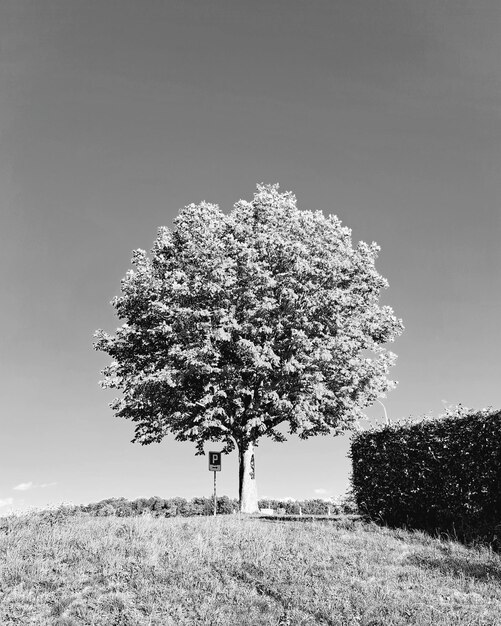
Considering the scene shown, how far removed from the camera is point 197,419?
2597cm

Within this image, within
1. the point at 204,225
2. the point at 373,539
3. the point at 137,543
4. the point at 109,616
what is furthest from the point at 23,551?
the point at 204,225

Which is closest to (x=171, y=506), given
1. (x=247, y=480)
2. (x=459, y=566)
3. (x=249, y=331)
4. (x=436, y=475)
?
(x=247, y=480)

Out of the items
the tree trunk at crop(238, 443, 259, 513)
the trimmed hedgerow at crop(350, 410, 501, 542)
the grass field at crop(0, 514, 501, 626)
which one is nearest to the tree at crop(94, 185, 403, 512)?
the tree trunk at crop(238, 443, 259, 513)

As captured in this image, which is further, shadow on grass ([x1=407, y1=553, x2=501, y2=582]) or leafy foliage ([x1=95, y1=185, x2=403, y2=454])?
leafy foliage ([x1=95, y1=185, x2=403, y2=454])

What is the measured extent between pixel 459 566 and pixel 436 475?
6.13m

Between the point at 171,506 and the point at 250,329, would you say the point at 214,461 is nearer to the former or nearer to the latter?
the point at 250,329

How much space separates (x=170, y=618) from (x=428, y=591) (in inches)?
213

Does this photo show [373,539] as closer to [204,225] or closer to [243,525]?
[243,525]

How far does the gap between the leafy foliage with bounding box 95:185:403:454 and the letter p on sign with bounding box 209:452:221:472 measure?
4.75ft

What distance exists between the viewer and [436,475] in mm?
19109

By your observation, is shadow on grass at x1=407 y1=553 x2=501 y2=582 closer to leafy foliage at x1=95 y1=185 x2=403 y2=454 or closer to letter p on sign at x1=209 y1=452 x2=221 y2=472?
leafy foliage at x1=95 y1=185 x2=403 y2=454

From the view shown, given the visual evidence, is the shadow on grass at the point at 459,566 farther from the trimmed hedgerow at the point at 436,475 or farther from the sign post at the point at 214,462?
the sign post at the point at 214,462

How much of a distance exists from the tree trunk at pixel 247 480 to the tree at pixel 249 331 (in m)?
0.07

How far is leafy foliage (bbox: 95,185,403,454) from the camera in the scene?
82.9ft
